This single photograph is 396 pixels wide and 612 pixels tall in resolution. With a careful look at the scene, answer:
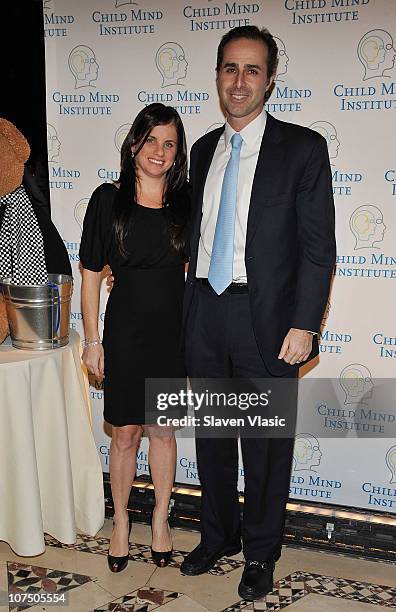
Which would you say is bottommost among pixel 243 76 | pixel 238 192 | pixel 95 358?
pixel 95 358

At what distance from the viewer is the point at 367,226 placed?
2893 mm

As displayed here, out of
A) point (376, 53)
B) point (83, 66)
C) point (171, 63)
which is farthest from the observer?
point (83, 66)

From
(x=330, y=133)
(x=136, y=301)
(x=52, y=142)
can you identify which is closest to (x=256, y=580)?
(x=136, y=301)

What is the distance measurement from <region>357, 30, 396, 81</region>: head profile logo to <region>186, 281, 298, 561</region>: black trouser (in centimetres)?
98

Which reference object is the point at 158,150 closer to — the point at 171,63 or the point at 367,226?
the point at 171,63

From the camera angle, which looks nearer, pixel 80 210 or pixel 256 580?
pixel 256 580

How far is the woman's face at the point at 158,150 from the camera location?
8.12 feet

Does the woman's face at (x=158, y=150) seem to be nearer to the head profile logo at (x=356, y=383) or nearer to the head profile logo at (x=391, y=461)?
the head profile logo at (x=356, y=383)

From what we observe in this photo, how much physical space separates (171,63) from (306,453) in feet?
5.39

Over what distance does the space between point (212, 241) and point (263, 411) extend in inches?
23.9

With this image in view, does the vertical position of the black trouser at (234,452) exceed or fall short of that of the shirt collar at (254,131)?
it falls short

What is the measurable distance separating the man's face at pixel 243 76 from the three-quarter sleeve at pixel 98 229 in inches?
18.9

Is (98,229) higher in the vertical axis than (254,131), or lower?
lower

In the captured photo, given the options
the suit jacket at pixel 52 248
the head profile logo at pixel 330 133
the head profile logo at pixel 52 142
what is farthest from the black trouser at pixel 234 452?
the head profile logo at pixel 52 142
